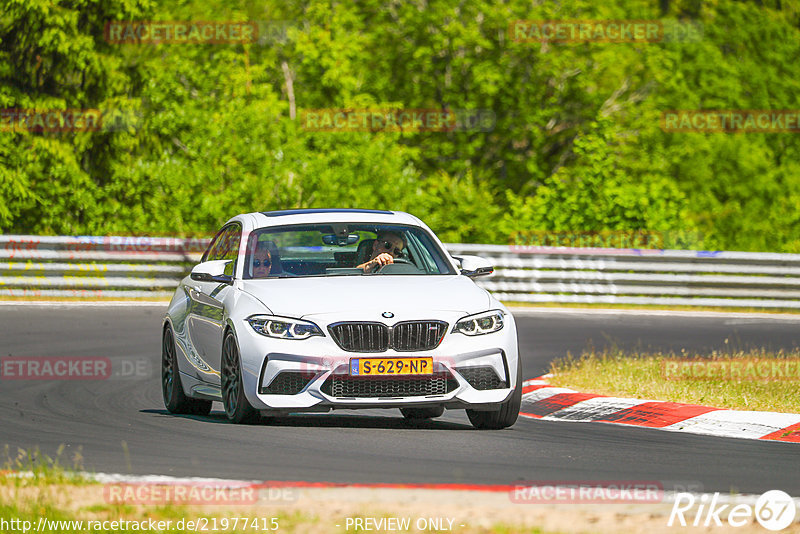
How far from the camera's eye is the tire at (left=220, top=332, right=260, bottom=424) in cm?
1027

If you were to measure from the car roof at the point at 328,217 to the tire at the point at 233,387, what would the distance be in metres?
1.36

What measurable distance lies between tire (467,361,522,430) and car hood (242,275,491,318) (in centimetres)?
63

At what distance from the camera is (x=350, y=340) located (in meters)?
9.98

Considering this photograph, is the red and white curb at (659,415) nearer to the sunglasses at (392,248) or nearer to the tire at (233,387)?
the sunglasses at (392,248)

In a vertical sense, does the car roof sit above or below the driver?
above

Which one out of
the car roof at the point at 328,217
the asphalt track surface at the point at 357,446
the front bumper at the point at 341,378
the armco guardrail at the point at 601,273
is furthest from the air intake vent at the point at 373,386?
the armco guardrail at the point at 601,273

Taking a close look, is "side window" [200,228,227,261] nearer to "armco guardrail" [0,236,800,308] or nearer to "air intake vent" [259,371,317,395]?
"air intake vent" [259,371,317,395]

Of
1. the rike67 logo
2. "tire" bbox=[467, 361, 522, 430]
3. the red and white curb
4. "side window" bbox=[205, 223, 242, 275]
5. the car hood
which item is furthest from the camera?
"side window" bbox=[205, 223, 242, 275]

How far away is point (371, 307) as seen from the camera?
397 inches

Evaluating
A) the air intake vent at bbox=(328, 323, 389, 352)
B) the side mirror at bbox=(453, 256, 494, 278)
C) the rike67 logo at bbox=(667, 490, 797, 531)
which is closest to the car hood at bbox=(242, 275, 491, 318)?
the air intake vent at bbox=(328, 323, 389, 352)

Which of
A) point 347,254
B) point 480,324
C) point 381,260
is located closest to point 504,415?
point 480,324

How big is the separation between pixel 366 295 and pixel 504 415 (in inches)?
52.0

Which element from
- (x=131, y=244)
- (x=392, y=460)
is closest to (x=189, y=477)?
(x=392, y=460)

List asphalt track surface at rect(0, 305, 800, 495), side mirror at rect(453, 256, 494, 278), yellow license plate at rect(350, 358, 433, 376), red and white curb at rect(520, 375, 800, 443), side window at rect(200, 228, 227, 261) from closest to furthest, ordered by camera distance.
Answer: asphalt track surface at rect(0, 305, 800, 495) → yellow license plate at rect(350, 358, 433, 376) → red and white curb at rect(520, 375, 800, 443) → side mirror at rect(453, 256, 494, 278) → side window at rect(200, 228, 227, 261)
